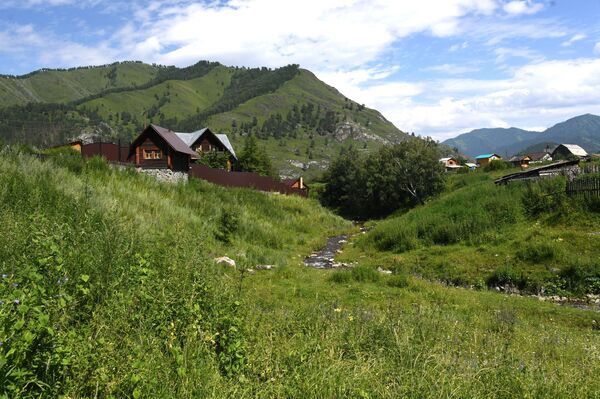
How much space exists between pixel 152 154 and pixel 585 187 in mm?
35647

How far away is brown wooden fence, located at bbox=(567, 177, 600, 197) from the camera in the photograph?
1869 cm

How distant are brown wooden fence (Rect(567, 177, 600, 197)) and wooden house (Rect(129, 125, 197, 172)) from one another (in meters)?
30.2

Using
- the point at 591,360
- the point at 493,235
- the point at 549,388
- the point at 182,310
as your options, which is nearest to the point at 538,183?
the point at 493,235

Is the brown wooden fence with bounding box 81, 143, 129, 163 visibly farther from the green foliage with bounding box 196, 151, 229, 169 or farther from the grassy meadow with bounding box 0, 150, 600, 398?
the grassy meadow with bounding box 0, 150, 600, 398

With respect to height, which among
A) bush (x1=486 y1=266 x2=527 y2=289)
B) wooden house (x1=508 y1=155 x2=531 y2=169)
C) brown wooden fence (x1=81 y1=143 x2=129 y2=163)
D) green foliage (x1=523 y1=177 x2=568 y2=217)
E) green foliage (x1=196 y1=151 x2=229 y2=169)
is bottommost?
bush (x1=486 y1=266 x2=527 y2=289)

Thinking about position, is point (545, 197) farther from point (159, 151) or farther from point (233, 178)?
point (159, 151)

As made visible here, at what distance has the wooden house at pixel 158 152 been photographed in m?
38.3

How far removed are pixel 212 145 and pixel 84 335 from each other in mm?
56081

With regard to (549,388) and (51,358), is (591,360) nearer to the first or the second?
(549,388)

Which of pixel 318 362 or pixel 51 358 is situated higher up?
pixel 51 358

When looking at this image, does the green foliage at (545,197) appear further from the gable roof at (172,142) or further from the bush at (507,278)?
the gable roof at (172,142)

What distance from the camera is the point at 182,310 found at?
480 cm

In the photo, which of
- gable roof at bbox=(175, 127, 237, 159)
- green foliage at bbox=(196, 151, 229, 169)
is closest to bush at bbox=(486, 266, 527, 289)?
green foliage at bbox=(196, 151, 229, 169)

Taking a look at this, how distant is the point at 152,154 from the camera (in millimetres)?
40000
